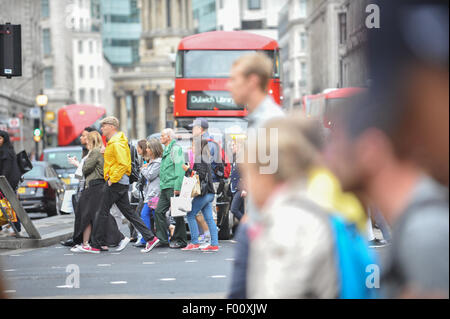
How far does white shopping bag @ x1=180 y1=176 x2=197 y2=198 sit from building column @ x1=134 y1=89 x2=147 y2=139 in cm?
12729

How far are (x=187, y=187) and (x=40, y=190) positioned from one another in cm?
1011

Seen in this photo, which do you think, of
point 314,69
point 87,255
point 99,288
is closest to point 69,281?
point 99,288

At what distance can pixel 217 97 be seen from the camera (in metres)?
25.1

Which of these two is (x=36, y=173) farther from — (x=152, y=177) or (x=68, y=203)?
(x=152, y=177)

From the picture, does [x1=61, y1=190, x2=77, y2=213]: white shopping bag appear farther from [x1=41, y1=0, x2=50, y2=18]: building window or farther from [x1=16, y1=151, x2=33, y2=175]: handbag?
[x1=41, y1=0, x2=50, y2=18]: building window

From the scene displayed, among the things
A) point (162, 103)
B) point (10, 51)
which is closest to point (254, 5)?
point (162, 103)

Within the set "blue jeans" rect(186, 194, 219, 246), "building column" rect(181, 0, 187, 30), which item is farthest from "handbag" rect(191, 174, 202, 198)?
"building column" rect(181, 0, 187, 30)

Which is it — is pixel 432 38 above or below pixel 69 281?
above

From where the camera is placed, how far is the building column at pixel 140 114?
458 feet

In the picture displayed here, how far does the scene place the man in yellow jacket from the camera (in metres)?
11.8

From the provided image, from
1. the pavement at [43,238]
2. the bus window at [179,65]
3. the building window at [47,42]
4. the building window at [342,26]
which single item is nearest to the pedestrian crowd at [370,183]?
the pavement at [43,238]

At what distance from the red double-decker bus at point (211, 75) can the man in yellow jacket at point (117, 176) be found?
1261cm

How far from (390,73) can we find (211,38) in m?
24.0
